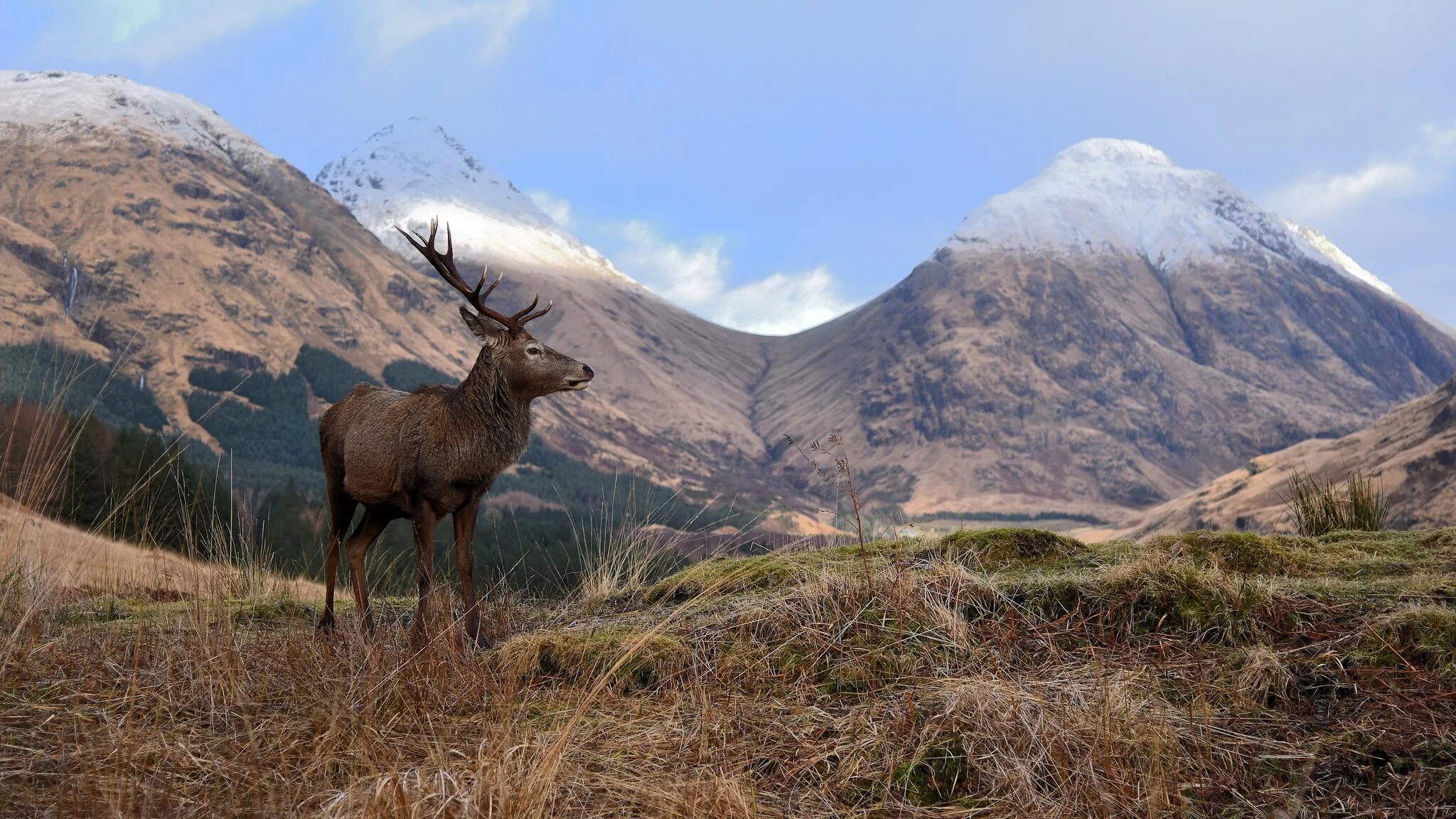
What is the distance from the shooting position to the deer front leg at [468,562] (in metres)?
6.68

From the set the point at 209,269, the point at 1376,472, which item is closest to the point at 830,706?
the point at 1376,472

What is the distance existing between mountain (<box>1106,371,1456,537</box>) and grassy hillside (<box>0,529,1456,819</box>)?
3042 cm

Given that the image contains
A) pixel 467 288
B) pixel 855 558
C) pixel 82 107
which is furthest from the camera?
pixel 82 107

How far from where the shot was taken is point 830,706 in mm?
4598

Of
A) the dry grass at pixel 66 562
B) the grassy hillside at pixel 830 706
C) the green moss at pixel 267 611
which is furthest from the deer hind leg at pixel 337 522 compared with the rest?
the grassy hillside at pixel 830 706

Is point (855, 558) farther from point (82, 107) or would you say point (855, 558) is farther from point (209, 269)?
point (82, 107)

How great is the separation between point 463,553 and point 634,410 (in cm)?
18655

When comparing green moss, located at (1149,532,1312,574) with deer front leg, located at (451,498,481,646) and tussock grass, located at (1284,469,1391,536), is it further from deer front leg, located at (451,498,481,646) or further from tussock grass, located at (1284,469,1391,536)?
deer front leg, located at (451,498,481,646)

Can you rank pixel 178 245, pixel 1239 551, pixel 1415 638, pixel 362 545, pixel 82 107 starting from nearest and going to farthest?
pixel 1415 638, pixel 1239 551, pixel 362 545, pixel 178 245, pixel 82 107

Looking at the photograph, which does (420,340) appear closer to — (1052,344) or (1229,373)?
(1052,344)

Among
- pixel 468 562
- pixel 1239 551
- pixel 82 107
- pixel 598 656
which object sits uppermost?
pixel 82 107

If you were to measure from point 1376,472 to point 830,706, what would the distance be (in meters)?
40.8

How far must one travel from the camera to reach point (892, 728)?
4141mm

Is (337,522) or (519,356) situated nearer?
(519,356)
